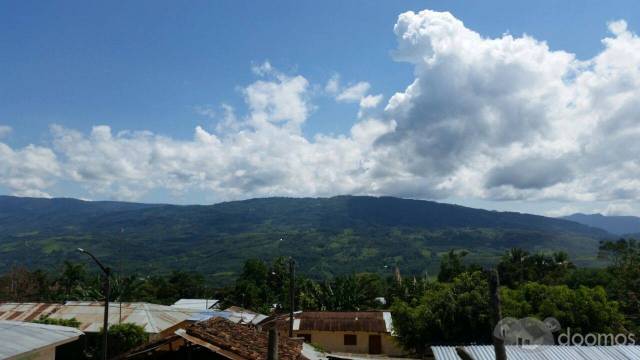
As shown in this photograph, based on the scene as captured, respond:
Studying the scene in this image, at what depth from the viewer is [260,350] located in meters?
17.2

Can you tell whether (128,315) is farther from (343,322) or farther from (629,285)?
(629,285)

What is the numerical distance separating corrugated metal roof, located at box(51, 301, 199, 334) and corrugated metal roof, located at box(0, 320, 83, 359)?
43.7 feet

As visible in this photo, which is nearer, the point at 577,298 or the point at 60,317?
the point at 577,298

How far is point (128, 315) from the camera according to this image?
31609 millimetres

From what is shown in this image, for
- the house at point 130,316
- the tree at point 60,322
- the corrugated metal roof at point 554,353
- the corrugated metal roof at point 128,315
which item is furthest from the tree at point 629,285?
the tree at point 60,322

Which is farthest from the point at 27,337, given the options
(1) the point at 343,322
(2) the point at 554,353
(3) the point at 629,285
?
(3) the point at 629,285

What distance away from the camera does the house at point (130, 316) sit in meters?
29.6

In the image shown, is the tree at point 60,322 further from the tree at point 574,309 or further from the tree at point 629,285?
the tree at point 629,285

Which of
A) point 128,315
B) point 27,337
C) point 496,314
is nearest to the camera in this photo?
point 496,314

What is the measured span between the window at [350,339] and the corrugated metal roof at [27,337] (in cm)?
2682

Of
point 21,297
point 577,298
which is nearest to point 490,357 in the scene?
point 577,298

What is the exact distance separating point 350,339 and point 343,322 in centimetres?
147

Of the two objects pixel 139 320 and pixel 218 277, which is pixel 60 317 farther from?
pixel 218 277

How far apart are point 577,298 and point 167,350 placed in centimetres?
1922
